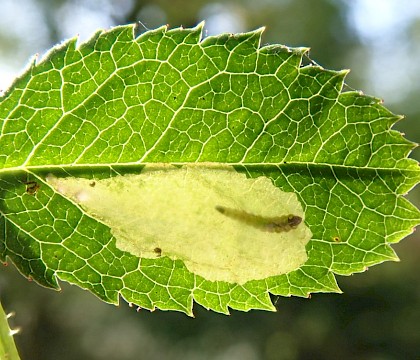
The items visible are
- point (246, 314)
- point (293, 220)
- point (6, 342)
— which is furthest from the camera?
point (246, 314)

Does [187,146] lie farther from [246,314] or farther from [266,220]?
[246,314]

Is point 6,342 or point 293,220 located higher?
point 293,220

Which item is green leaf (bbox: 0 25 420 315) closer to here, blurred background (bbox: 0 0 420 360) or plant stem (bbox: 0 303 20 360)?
plant stem (bbox: 0 303 20 360)

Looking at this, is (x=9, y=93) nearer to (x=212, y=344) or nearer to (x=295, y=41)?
(x=212, y=344)

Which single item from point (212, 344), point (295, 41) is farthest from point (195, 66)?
point (295, 41)

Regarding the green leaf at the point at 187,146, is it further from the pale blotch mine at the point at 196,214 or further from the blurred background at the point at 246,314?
the blurred background at the point at 246,314

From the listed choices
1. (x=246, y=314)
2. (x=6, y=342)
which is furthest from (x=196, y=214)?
(x=246, y=314)

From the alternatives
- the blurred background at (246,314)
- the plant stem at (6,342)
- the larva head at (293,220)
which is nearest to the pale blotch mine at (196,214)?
the larva head at (293,220)

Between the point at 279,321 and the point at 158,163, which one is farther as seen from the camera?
the point at 279,321
